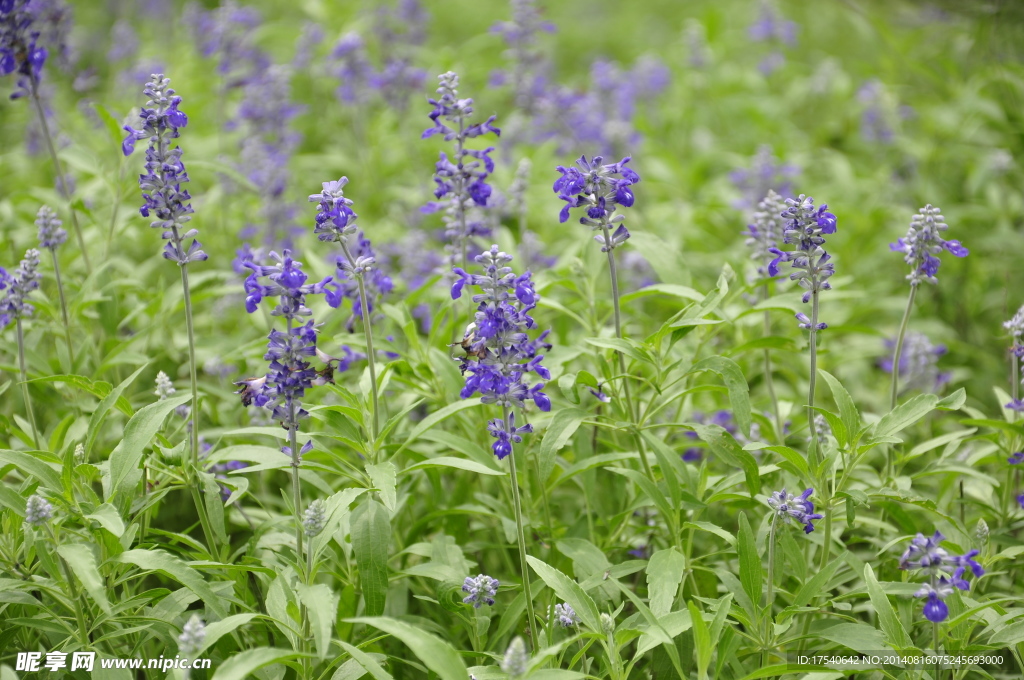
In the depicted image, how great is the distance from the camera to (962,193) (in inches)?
316

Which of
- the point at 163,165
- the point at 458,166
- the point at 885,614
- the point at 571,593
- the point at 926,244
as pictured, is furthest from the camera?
the point at 458,166

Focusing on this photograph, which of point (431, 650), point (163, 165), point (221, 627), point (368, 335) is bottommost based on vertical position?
point (431, 650)

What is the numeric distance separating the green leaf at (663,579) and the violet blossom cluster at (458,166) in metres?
1.85

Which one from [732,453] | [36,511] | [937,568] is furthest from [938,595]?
[36,511]

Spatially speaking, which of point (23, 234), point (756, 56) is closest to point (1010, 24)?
point (756, 56)

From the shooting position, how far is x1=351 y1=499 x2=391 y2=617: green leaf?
296cm

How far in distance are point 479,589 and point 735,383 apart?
135cm

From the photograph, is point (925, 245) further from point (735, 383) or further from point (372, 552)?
point (372, 552)

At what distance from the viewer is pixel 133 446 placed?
3111 mm

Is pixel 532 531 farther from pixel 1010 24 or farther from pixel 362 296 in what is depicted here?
pixel 1010 24

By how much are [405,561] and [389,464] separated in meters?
0.96

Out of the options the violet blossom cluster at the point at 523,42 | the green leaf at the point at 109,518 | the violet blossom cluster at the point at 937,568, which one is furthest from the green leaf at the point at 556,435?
the violet blossom cluster at the point at 523,42

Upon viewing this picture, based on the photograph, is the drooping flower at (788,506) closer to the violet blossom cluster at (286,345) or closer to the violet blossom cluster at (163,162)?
the violet blossom cluster at (286,345)

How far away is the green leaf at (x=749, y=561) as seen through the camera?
→ 304 cm
